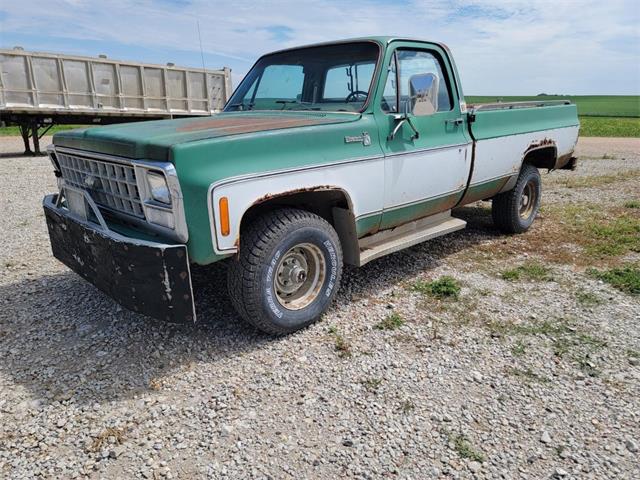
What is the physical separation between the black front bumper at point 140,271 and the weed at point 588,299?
3.09 meters

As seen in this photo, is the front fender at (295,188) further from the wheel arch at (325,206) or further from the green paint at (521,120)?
the green paint at (521,120)

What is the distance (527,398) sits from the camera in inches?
111

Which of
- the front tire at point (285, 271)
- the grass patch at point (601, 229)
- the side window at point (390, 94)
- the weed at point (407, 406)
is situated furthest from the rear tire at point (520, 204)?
the weed at point (407, 406)

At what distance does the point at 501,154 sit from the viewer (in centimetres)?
506

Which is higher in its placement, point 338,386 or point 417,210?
point 417,210

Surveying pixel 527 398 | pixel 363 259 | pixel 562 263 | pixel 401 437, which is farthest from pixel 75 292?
pixel 562 263

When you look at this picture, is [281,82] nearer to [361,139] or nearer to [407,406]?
[361,139]

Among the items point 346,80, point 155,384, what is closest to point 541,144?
point 346,80

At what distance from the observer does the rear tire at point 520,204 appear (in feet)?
18.7

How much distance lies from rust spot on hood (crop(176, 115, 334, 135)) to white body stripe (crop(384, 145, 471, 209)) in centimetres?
70

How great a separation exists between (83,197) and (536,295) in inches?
142

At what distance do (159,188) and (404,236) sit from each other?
7.58ft

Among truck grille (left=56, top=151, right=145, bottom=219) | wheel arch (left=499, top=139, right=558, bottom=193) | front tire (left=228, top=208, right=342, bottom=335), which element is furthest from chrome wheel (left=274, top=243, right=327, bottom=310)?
wheel arch (left=499, top=139, right=558, bottom=193)

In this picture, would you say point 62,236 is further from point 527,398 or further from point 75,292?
point 527,398
